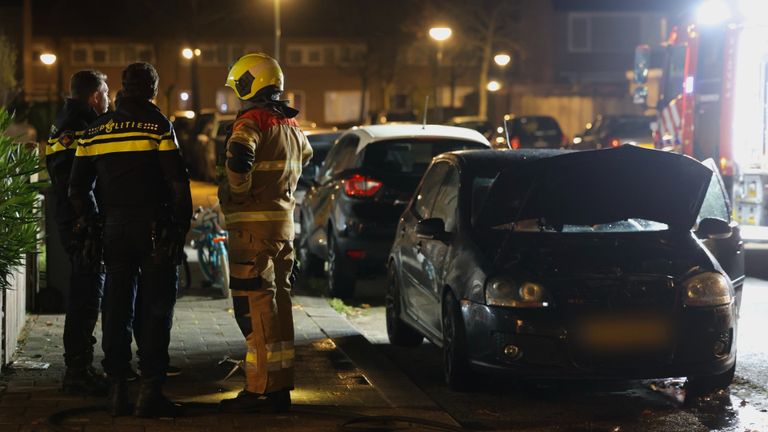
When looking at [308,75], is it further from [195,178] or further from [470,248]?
[470,248]

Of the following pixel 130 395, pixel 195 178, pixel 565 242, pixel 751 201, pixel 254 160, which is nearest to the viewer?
pixel 254 160

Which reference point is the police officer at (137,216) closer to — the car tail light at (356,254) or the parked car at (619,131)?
the car tail light at (356,254)

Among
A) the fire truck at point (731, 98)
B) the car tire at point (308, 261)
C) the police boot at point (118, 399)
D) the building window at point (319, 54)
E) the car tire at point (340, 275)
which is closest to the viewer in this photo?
the police boot at point (118, 399)

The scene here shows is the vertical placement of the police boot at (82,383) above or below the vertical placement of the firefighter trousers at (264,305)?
below

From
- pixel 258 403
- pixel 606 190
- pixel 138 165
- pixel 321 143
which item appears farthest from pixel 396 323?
pixel 321 143

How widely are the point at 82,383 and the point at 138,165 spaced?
53.9 inches

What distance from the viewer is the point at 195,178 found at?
33.9 metres

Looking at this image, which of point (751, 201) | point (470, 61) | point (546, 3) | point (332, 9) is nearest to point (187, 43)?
point (470, 61)

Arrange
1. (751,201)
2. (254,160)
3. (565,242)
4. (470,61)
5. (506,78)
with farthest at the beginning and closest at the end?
1. (506,78)
2. (470,61)
3. (751,201)
4. (565,242)
5. (254,160)

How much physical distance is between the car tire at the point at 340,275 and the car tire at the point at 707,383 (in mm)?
5004

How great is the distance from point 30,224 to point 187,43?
2182 inches

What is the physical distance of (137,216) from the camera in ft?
21.2

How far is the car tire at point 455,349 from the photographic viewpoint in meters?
7.58

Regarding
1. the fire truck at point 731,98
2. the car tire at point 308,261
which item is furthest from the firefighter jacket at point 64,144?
the fire truck at point 731,98
